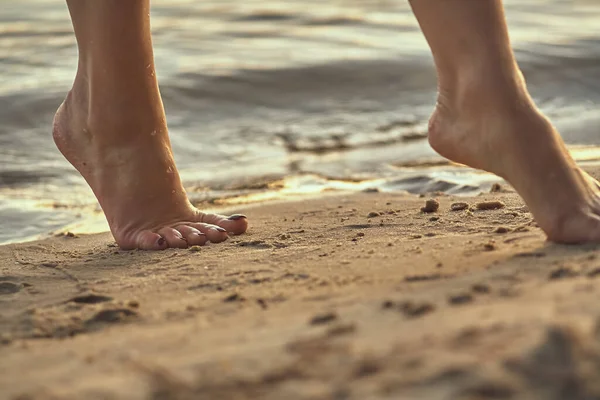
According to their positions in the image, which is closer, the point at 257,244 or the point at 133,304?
the point at 133,304

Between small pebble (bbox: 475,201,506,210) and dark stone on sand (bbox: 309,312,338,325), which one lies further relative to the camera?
small pebble (bbox: 475,201,506,210)

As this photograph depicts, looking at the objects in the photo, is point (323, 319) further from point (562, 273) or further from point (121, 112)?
point (121, 112)

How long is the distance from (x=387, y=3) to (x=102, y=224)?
200 inches

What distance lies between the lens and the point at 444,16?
212cm

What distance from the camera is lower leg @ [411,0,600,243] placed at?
2041mm

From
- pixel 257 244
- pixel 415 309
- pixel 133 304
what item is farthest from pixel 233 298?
pixel 257 244

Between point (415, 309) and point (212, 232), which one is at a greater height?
point (415, 309)

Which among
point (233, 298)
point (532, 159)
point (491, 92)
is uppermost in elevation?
point (491, 92)

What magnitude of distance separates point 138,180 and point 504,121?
1.03m

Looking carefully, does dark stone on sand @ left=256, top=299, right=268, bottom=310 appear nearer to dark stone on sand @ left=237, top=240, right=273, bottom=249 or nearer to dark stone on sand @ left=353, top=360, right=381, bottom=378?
dark stone on sand @ left=353, top=360, right=381, bottom=378

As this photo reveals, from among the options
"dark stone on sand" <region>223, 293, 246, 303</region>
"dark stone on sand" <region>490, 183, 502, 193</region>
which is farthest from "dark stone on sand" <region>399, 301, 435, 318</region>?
"dark stone on sand" <region>490, 183, 502, 193</region>

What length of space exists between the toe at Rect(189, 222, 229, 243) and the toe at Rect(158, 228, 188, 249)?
0.22ft

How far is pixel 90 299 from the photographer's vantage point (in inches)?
77.0

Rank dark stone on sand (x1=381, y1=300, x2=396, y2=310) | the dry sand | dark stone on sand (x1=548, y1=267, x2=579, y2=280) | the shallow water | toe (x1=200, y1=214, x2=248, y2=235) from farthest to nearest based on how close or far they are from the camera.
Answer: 1. the shallow water
2. toe (x1=200, y1=214, x2=248, y2=235)
3. dark stone on sand (x1=548, y1=267, x2=579, y2=280)
4. dark stone on sand (x1=381, y1=300, x2=396, y2=310)
5. the dry sand
